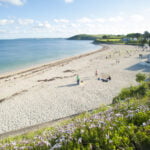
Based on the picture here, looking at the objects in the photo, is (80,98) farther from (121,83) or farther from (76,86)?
(121,83)

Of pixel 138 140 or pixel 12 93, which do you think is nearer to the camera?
pixel 138 140

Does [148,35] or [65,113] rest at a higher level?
[148,35]

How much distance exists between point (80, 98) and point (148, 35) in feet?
324

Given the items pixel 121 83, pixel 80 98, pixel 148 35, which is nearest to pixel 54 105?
pixel 80 98

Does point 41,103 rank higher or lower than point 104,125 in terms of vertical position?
lower

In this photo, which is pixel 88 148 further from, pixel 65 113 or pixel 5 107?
pixel 5 107

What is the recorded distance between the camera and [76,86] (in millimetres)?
17406

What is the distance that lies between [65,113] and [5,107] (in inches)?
249

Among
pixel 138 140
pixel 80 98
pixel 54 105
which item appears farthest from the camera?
pixel 80 98

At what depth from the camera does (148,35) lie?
9356 centimetres

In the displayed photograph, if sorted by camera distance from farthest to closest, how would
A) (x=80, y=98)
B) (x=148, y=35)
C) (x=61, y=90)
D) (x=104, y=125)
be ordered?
(x=148, y=35)
(x=61, y=90)
(x=80, y=98)
(x=104, y=125)

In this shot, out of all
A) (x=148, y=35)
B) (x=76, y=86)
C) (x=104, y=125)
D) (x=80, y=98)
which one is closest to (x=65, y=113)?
(x=80, y=98)

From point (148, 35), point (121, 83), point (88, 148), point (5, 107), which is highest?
point (148, 35)

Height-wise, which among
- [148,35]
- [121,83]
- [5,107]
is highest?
[148,35]
